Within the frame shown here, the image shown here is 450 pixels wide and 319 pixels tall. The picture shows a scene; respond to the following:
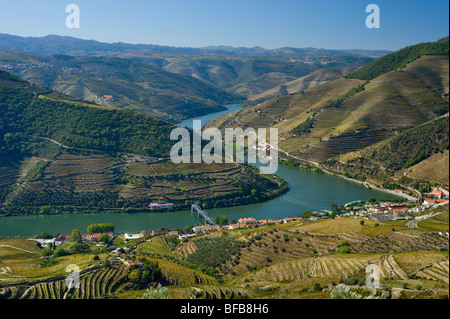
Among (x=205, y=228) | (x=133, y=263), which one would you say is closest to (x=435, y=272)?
(x=133, y=263)

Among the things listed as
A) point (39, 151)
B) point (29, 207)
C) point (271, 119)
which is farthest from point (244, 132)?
point (29, 207)

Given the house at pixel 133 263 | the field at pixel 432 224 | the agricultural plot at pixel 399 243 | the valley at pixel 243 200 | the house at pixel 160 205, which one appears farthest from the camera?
the house at pixel 160 205

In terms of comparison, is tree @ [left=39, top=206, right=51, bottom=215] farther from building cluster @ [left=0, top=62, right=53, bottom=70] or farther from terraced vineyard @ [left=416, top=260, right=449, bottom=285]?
building cluster @ [left=0, top=62, right=53, bottom=70]

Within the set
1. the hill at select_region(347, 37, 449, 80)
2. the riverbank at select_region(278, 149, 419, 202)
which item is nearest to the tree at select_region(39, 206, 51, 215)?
the riverbank at select_region(278, 149, 419, 202)

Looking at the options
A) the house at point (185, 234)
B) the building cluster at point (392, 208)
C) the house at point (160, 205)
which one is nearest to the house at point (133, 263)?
the house at point (185, 234)

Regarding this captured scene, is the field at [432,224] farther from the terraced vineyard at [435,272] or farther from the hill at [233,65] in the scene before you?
the hill at [233,65]
